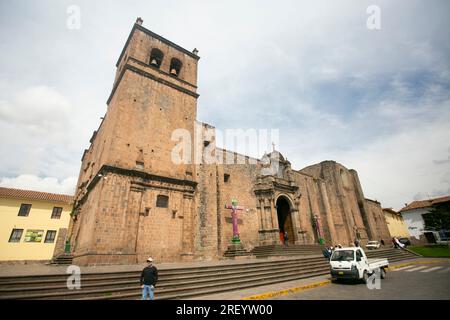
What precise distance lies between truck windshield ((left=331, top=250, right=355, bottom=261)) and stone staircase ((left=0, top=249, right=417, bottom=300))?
2.36 metres

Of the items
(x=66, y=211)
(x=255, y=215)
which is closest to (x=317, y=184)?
(x=255, y=215)

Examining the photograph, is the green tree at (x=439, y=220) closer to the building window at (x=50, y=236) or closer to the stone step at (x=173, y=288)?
the stone step at (x=173, y=288)

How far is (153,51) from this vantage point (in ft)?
60.8

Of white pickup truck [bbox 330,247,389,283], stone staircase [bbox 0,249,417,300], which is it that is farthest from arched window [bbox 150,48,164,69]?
white pickup truck [bbox 330,247,389,283]

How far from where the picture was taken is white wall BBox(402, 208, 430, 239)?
148 ft

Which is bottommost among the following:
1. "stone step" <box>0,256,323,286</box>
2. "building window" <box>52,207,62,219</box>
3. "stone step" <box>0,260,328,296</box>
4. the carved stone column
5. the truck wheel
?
the truck wheel

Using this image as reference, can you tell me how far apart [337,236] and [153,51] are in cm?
2902

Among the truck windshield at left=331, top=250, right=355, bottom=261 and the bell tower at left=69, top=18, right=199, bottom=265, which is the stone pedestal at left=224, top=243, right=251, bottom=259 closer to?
the bell tower at left=69, top=18, right=199, bottom=265

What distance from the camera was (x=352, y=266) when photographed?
947 cm

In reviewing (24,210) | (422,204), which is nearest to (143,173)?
(24,210)

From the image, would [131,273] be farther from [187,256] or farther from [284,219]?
[284,219]

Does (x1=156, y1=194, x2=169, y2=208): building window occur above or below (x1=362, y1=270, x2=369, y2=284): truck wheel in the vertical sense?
above
